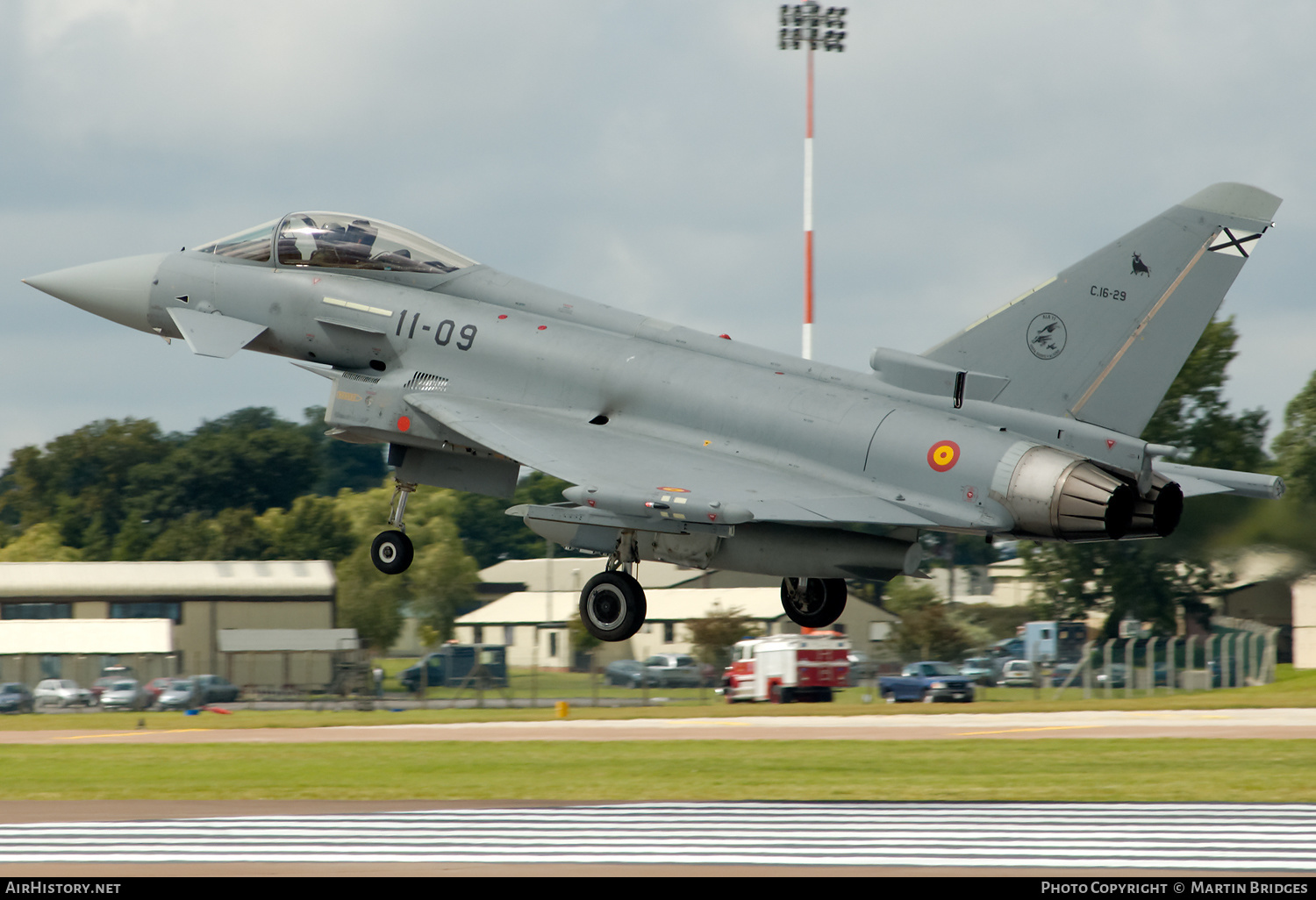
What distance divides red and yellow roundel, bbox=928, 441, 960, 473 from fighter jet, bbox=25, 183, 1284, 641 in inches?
0.8

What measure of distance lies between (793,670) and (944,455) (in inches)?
1199

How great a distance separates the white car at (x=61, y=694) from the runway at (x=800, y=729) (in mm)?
9785

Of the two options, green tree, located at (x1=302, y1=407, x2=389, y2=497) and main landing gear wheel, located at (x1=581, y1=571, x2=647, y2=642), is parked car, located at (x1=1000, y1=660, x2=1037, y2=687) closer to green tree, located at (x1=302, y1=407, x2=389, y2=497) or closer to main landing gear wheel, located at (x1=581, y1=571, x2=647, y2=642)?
main landing gear wheel, located at (x1=581, y1=571, x2=647, y2=642)

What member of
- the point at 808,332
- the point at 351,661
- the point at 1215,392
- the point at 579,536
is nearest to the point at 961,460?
the point at 579,536

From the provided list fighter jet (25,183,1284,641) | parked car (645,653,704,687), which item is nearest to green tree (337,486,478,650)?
parked car (645,653,704,687)

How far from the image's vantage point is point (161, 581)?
198ft

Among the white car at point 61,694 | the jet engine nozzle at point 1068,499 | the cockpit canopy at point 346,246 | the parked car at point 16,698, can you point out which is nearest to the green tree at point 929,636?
the white car at point 61,694

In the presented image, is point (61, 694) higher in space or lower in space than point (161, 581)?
lower

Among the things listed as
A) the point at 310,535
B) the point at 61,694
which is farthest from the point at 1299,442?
the point at 310,535

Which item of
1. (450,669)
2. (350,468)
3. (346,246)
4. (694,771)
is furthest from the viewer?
(350,468)

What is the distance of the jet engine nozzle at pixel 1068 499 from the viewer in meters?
14.6

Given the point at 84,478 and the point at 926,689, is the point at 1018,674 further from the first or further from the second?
the point at 84,478

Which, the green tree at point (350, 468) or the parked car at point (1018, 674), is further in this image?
the green tree at point (350, 468)

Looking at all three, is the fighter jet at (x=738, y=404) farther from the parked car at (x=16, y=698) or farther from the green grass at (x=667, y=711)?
the parked car at (x=16, y=698)
